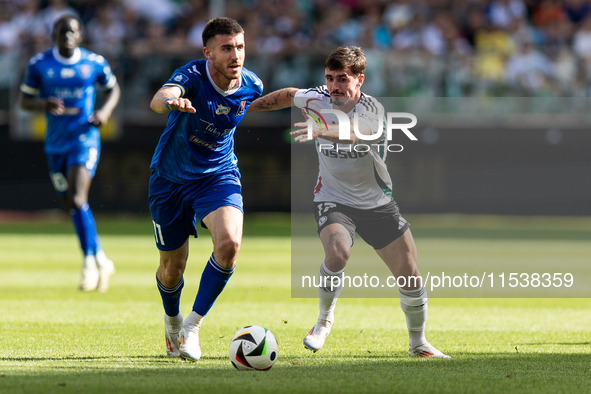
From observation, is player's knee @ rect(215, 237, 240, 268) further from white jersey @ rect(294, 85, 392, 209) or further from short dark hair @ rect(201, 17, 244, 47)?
short dark hair @ rect(201, 17, 244, 47)

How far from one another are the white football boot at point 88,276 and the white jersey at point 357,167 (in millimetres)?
4195

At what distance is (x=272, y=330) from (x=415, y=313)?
1545 millimetres

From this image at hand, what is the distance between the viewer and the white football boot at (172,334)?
565 centimetres

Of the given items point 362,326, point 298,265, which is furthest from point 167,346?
point 298,265

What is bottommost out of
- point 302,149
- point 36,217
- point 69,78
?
point 36,217

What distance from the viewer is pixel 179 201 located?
5.73 metres

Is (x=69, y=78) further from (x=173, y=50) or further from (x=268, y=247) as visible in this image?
(x=173, y=50)

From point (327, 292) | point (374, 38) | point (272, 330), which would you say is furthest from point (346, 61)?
point (374, 38)

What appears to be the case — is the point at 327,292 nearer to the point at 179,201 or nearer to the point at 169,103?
the point at 179,201

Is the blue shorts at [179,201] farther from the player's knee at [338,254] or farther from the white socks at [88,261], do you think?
the white socks at [88,261]

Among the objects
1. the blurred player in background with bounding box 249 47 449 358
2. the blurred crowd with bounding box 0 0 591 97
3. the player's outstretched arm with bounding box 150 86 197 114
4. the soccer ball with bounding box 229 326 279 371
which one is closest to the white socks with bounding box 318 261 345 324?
the blurred player in background with bounding box 249 47 449 358

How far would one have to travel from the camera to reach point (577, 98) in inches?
720

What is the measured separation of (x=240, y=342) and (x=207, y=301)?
536 millimetres

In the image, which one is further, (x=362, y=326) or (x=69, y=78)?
(x=69, y=78)
